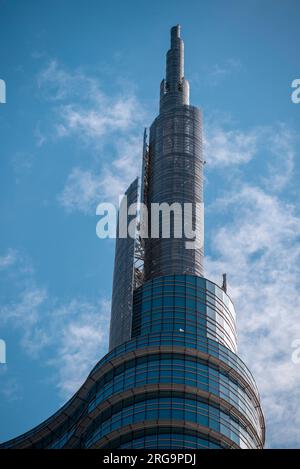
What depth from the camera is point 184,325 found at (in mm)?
137375

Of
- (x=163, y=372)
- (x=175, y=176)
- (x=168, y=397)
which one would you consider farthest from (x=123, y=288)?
(x=168, y=397)

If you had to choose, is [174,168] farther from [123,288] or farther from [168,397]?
[168,397]

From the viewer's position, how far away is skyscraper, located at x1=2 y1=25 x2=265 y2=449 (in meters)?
120

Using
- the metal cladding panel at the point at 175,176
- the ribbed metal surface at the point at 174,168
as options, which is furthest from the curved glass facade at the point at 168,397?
the ribbed metal surface at the point at 174,168

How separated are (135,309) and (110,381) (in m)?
19.4

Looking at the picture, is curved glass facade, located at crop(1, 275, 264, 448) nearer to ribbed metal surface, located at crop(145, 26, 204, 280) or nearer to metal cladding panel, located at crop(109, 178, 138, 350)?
metal cladding panel, located at crop(109, 178, 138, 350)

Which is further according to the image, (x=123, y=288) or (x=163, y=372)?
(x=123, y=288)

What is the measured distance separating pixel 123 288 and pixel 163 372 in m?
31.3

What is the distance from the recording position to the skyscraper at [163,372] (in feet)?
392

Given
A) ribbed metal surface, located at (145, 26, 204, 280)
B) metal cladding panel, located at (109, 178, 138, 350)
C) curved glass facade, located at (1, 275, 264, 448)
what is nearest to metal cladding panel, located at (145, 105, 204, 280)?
ribbed metal surface, located at (145, 26, 204, 280)

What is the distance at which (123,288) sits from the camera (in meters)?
155

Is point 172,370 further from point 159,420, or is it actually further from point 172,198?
point 172,198

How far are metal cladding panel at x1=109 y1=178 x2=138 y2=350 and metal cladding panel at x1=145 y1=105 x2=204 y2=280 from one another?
6082mm
